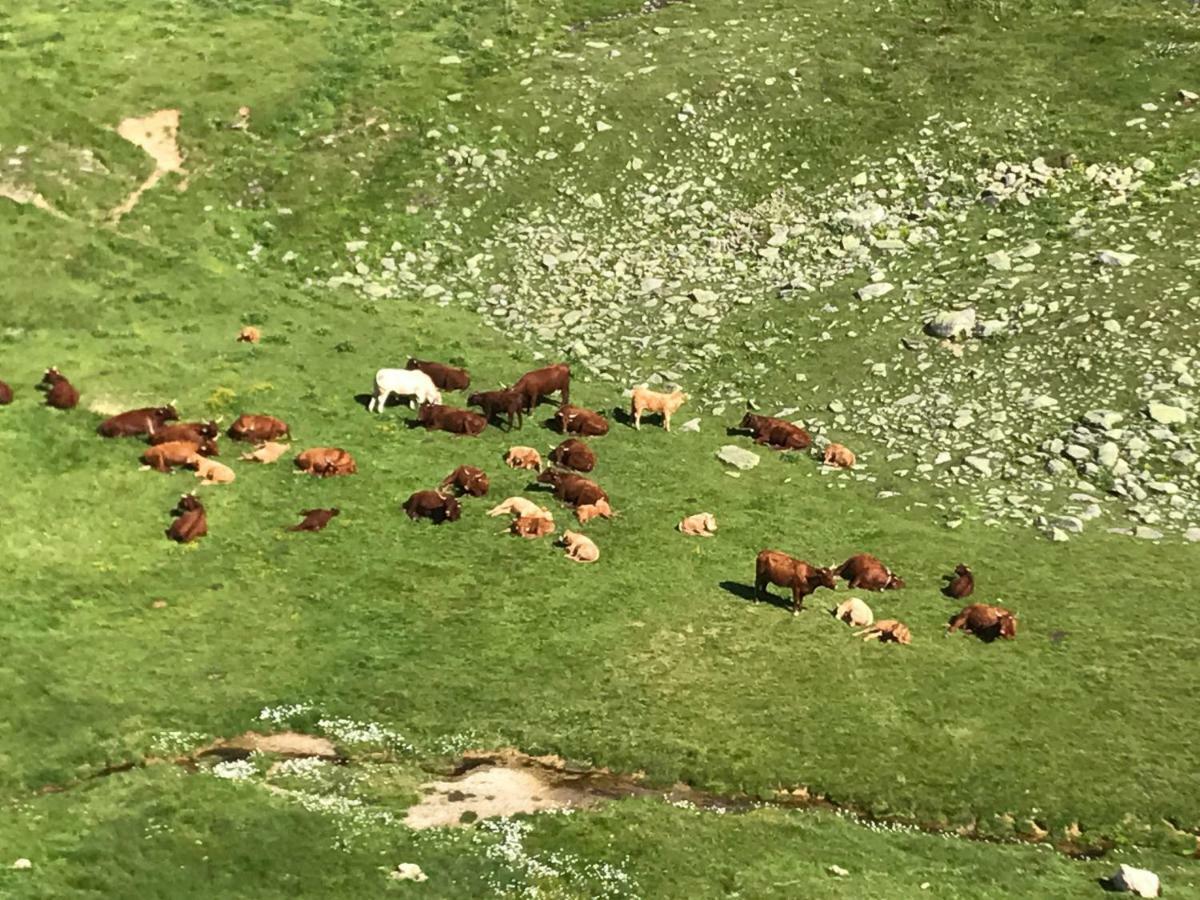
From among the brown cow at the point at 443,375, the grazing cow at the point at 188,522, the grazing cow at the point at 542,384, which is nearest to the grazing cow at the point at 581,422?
the grazing cow at the point at 542,384

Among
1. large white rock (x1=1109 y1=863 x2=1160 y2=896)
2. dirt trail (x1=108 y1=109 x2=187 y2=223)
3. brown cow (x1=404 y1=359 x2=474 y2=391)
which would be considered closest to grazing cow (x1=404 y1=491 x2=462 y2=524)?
brown cow (x1=404 y1=359 x2=474 y2=391)

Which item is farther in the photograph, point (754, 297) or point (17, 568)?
point (754, 297)

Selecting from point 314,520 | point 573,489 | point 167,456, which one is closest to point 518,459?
point 573,489

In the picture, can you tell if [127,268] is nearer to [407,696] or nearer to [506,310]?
[506,310]

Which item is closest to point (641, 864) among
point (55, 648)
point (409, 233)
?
point (55, 648)

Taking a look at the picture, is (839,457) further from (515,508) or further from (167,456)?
(167,456)
